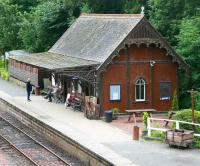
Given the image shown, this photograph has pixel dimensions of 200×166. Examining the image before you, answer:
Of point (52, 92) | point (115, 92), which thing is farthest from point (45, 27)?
point (115, 92)

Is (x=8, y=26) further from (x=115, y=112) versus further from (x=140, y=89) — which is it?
(x=115, y=112)

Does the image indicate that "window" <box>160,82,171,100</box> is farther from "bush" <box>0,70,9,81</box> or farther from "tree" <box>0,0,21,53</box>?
"tree" <box>0,0,21,53</box>

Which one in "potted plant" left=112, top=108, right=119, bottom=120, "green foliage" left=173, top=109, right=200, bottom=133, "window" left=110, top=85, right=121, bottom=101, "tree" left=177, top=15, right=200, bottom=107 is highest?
"tree" left=177, top=15, right=200, bottom=107

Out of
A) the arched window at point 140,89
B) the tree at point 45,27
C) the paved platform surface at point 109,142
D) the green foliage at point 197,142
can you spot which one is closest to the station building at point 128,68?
the arched window at point 140,89

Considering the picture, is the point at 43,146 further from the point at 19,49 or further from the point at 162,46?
the point at 19,49

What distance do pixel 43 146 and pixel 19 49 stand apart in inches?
1354

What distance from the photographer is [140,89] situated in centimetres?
3519

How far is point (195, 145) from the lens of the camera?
25.5 meters

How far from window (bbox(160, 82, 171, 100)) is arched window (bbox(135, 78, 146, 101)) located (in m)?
1.21

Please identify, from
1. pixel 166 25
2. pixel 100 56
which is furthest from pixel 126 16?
pixel 166 25

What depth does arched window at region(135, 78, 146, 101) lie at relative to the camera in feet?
115

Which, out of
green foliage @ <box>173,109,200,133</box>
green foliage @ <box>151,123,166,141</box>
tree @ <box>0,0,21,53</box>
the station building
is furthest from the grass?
green foliage @ <box>173,109,200,133</box>

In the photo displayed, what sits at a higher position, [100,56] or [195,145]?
[100,56]

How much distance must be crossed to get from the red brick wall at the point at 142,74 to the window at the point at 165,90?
7.7 inches
